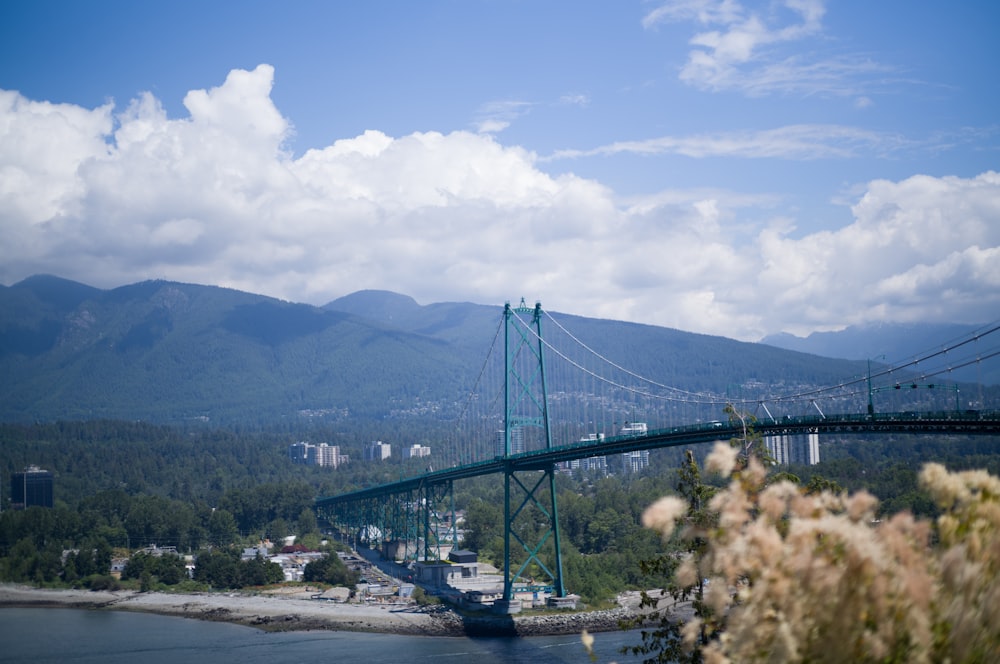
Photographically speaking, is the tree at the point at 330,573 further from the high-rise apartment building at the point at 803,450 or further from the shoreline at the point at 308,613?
the high-rise apartment building at the point at 803,450

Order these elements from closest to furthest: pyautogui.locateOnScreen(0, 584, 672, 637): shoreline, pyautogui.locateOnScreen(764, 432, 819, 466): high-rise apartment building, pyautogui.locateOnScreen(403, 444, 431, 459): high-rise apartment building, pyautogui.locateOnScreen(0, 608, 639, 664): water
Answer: pyautogui.locateOnScreen(0, 608, 639, 664): water < pyautogui.locateOnScreen(0, 584, 672, 637): shoreline < pyautogui.locateOnScreen(764, 432, 819, 466): high-rise apartment building < pyautogui.locateOnScreen(403, 444, 431, 459): high-rise apartment building

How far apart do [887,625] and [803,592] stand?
27cm

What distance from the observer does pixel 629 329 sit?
156 m

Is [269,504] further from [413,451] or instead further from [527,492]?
[413,451]

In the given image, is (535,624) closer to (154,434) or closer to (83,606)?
(83,606)

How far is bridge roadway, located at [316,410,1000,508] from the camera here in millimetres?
17422

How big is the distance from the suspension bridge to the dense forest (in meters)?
1.50

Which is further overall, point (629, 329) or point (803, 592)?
point (629, 329)

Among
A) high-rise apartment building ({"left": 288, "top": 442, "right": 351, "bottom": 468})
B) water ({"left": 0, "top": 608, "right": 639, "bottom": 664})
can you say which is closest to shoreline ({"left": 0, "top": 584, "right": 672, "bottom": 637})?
water ({"left": 0, "top": 608, "right": 639, "bottom": 664})

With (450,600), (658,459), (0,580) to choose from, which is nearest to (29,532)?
(0,580)

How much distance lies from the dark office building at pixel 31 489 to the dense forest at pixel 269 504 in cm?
96

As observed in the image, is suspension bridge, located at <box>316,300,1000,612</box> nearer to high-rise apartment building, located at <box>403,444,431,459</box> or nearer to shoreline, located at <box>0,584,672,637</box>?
shoreline, located at <box>0,584,672,637</box>

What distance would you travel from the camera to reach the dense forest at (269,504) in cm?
3828

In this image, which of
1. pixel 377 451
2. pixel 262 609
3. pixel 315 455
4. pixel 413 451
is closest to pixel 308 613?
pixel 262 609
